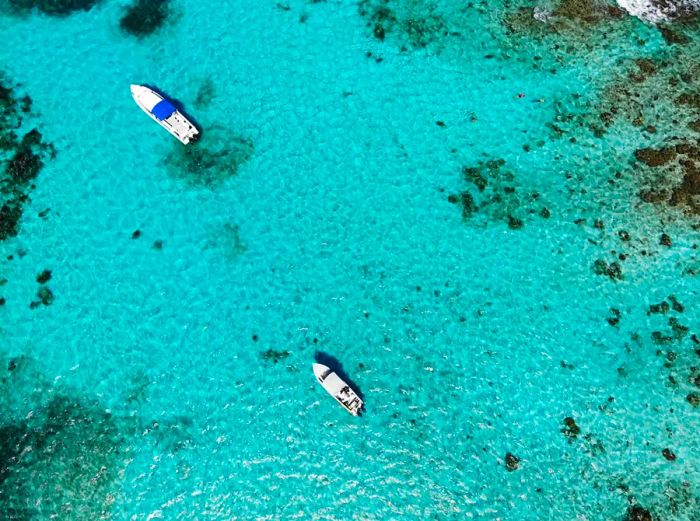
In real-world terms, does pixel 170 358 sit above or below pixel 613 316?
below

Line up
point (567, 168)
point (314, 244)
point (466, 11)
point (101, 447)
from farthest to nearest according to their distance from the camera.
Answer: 1. point (466, 11)
2. point (567, 168)
3. point (314, 244)
4. point (101, 447)

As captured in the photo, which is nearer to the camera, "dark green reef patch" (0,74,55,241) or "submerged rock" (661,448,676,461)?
"submerged rock" (661,448,676,461)

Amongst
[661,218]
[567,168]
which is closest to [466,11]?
[567,168]

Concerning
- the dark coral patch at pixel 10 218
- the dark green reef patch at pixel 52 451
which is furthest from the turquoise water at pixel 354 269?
the dark coral patch at pixel 10 218

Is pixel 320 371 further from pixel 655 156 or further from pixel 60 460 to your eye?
pixel 655 156

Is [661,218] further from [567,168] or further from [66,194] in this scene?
[66,194]

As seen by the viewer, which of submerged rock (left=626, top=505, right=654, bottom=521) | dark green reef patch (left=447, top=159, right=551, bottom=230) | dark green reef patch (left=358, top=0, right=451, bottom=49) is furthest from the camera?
dark green reef patch (left=358, top=0, right=451, bottom=49)

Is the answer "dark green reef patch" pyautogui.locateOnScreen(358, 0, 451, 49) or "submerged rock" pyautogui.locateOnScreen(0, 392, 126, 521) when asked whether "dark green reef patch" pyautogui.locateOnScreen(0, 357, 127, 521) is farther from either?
"dark green reef patch" pyautogui.locateOnScreen(358, 0, 451, 49)

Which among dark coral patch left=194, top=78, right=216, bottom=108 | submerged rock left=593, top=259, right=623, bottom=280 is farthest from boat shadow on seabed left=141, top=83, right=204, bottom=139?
submerged rock left=593, top=259, right=623, bottom=280

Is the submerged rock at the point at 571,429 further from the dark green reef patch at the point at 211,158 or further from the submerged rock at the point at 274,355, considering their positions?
the dark green reef patch at the point at 211,158
